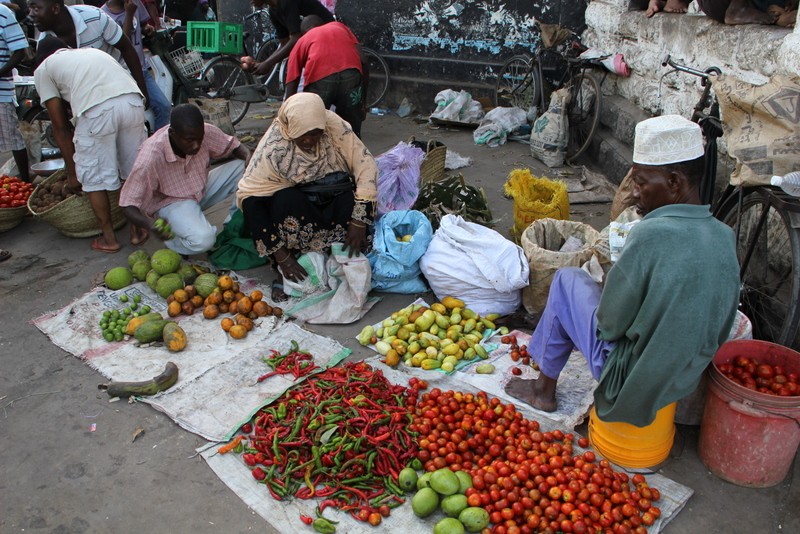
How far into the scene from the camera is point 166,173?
426cm

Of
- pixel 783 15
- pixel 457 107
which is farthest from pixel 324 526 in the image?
pixel 457 107

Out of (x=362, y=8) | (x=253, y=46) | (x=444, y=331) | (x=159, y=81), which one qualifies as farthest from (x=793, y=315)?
(x=253, y=46)

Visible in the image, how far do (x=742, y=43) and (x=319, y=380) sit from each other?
11.6 feet

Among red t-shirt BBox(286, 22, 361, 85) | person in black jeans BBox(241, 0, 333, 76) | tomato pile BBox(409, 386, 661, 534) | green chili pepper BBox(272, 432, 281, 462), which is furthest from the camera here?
person in black jeans BBox(241, 0, 333, 76)

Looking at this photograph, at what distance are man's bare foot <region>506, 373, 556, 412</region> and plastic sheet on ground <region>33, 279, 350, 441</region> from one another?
105 centimetres

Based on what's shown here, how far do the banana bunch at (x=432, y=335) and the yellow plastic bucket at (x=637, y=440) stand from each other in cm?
89

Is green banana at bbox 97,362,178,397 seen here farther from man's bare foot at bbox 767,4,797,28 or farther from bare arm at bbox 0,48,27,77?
man's bare foot at bbox 767,4,797,28

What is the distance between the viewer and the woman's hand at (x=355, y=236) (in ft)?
12.9

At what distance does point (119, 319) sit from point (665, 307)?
3.18 metres

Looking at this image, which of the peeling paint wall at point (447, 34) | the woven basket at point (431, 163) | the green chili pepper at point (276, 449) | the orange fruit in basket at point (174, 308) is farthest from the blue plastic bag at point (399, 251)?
the peeling paint wall at point (447, 34)

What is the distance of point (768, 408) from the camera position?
232 cm

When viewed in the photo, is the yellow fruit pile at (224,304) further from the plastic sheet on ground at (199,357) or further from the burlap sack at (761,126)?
the burlap sack at (761,126)

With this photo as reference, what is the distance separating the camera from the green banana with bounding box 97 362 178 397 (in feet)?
10.3

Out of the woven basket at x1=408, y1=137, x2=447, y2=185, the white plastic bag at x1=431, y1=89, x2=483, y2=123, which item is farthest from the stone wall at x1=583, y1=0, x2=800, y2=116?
the woven basket at x1=408, y1=137, x2=447, y2=185
